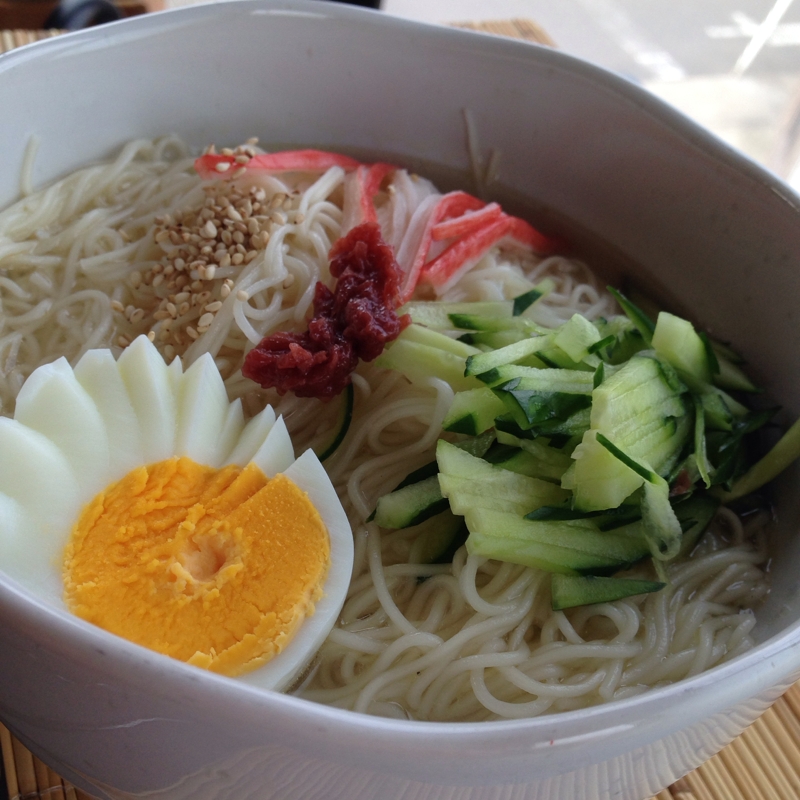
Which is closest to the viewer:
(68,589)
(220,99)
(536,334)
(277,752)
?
(277,752)

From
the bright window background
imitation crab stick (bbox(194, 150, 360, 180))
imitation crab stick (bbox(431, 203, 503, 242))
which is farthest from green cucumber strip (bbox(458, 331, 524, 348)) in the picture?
the bright window background

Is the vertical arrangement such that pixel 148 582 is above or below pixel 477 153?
below

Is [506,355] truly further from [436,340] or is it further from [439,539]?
[439,539]

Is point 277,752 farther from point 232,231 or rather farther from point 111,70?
point 111,70

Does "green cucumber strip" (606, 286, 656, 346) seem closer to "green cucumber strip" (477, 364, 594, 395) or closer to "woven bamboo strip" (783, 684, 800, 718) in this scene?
"green cucumber strip" (477, 364, 594, 395)

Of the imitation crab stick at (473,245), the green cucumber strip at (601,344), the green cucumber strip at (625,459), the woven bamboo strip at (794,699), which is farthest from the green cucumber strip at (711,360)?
the woven bamboo strip at (794,699)

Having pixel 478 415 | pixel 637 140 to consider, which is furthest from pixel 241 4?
pixel 478 415

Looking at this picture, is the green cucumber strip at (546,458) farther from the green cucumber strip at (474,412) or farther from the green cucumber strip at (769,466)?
the green cucumber strip at (769,466)
